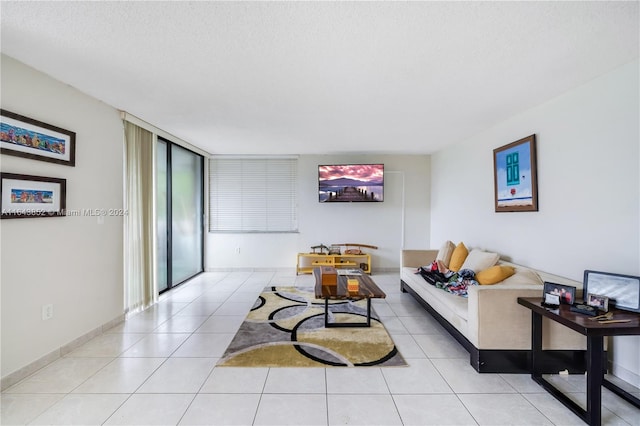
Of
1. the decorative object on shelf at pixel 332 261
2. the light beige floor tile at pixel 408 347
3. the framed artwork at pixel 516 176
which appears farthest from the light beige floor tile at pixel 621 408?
the decorative object on shelf at pixel 332 261

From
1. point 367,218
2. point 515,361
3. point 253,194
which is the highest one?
point 253,194

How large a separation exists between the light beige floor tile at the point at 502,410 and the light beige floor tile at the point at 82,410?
2457 millimetres

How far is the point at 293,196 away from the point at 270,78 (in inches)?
144

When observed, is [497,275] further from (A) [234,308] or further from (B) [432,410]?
(A) [234,308]

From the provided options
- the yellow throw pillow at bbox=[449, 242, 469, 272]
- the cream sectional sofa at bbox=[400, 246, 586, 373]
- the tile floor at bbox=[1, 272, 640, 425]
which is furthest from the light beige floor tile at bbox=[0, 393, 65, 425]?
the yellow throw pillow at bbox=[449, 242, 469, 272]

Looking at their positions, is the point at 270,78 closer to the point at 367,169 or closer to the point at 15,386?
the point at 15,386

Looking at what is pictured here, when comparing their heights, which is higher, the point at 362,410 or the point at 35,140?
the point at 35,140

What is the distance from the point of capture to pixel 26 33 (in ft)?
5.95

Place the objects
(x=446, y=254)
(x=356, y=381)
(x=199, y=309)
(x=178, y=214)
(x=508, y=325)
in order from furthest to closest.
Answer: (x=178, y=214), (x=446, y=254), (x=199, y=309), (x=508, y=325), (x=356, y=381)

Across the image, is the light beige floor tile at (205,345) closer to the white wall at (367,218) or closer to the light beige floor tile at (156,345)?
the light beige floor tile at (156,345)

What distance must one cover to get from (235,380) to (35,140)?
102 inches

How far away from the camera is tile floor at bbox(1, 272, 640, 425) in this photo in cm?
181

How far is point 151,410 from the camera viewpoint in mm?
1875

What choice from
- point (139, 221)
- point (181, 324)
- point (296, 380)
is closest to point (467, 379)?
point (296, 380)
